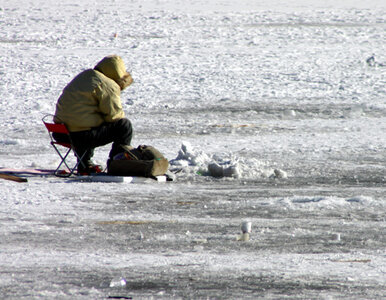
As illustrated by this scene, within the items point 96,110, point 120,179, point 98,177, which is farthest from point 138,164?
point 96,110

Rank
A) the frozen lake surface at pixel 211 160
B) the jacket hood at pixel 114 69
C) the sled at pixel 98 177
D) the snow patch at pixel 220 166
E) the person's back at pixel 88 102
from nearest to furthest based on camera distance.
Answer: the frozen lake surface at pixel 211 160
the sled at pixel 98 177
the person's back at pixel 88 102
the jacket hood at pixel 114 69
the snow patch at pixel 220 166

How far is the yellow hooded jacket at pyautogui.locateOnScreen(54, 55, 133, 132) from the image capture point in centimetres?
Answer: 780

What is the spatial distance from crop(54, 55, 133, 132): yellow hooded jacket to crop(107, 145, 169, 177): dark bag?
1.40 feet

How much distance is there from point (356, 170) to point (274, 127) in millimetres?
2965

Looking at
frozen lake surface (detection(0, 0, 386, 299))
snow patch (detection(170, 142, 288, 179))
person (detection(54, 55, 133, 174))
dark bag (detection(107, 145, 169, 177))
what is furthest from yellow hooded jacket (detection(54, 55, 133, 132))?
snow patch (detection(170, 142, 288, 179))

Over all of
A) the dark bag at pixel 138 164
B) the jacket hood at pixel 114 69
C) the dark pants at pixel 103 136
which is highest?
the jacket hood at pixel 114 69

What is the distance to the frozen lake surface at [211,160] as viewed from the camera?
472 cm

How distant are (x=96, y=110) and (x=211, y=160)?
145cm

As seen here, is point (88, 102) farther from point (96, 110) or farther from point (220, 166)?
point (220, 166)

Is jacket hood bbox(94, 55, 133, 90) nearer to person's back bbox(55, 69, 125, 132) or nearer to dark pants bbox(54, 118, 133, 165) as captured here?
person's back bbox(55, 69, 125, 132)

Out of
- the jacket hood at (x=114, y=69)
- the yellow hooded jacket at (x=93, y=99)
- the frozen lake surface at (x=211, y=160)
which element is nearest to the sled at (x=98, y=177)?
the frozen lake surface at (x=211, y=160)

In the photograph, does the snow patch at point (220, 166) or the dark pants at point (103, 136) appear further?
the snow patch at point (220, 166)

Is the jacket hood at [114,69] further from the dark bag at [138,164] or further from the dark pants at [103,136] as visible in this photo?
the dark bag at [138,164]

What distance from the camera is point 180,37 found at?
1839 cm
